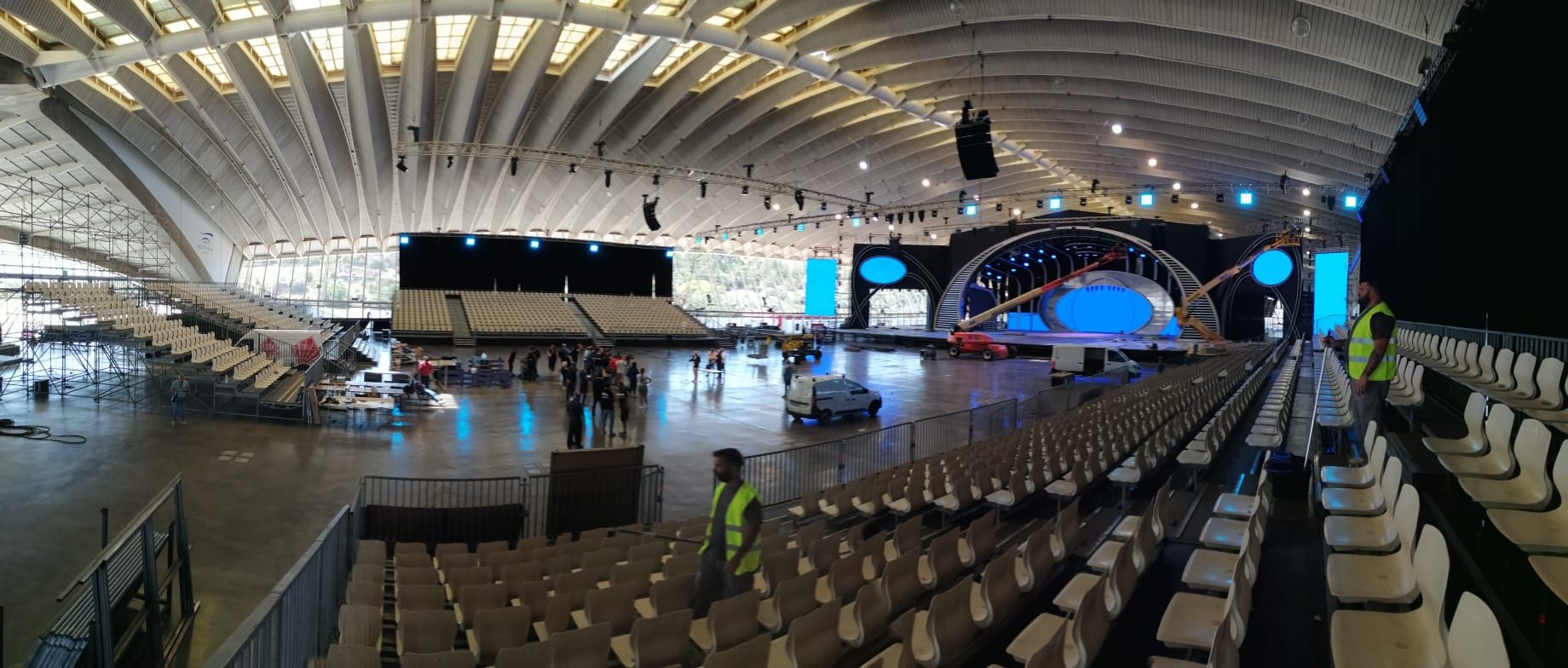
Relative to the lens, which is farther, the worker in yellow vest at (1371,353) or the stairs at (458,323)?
the stairs at (458,323)

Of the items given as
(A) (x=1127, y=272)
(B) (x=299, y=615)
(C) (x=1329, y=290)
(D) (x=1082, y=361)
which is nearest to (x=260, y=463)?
(B) (x=299, y=615)

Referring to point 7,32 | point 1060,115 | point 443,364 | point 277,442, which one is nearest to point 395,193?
point 443,364

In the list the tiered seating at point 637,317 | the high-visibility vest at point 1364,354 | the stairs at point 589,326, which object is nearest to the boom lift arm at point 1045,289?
the tiered seating at point 637,317

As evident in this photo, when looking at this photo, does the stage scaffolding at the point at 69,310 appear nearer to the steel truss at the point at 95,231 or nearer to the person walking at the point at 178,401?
the steel truss at the point at 95,231

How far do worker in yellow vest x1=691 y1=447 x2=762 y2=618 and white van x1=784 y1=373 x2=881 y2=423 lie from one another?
1182 centimetres

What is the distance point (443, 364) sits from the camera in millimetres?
23656

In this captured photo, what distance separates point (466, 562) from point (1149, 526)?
17.4ft

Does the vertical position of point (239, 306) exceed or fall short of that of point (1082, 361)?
it exceeds it

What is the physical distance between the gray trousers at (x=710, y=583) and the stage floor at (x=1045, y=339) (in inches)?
1347

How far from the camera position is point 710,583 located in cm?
504

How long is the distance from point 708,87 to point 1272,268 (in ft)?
103

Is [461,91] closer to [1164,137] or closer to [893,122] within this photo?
[893,122]

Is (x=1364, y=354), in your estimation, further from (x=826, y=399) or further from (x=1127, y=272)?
(x=1127, y=272)

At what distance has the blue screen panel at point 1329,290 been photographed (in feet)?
130
